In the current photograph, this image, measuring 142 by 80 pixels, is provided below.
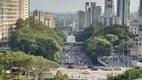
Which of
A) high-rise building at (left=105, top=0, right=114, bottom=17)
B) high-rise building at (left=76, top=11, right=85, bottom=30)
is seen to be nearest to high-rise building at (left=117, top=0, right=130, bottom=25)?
high-rise building at (left=105, top=0, right=114, bottom=17)

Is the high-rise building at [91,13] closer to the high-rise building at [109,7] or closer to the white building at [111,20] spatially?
the high-rise building at [109,7]

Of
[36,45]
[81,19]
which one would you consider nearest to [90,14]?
[81,19]

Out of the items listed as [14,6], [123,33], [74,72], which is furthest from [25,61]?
[14,6]

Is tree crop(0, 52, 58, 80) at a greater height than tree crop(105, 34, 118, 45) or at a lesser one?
lesser

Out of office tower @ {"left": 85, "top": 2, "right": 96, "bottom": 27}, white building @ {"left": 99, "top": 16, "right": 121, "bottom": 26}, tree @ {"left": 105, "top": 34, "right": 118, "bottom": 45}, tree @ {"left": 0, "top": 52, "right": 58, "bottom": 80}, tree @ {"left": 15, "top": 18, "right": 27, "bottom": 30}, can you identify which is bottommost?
tree @ {"left": 0, "top": 52, "right": 58, "bottom": 80}

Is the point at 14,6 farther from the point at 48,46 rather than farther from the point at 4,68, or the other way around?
the point at 4,68

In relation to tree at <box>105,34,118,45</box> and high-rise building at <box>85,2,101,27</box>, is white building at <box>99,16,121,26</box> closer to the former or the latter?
high-rise building at <box>85,2,101,27</box>

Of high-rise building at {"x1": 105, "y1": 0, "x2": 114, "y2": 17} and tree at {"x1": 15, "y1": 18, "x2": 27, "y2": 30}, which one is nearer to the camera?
tree at {"x1": 15, "y1": 18, "x2": 27, "y2": 30}

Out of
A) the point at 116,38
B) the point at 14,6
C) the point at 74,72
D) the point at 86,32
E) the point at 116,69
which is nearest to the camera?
the point at 74,72
